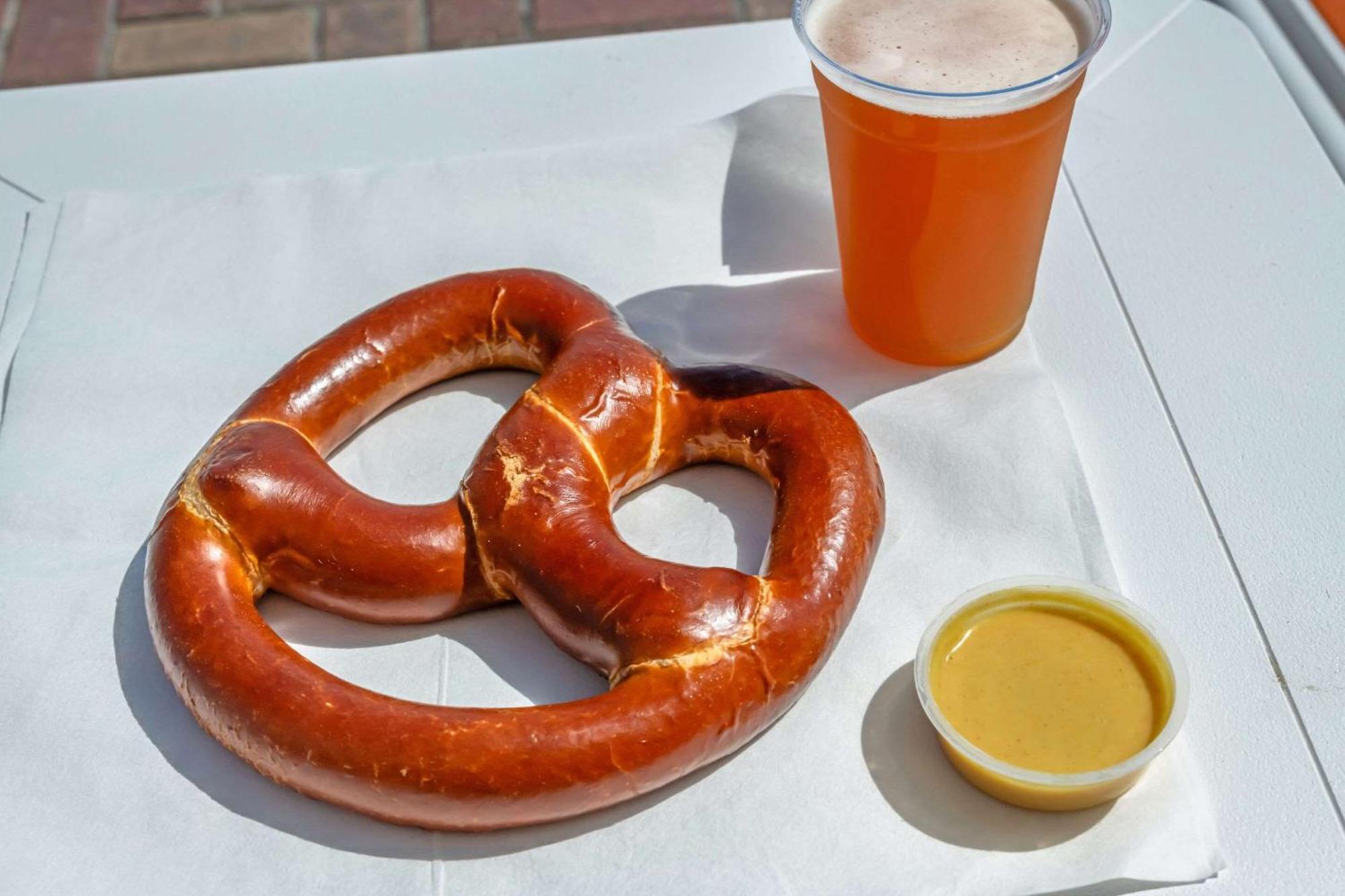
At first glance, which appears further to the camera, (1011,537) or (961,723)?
(1011,537)

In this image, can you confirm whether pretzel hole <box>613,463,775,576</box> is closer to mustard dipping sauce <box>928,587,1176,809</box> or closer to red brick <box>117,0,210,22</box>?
mustard dipping sauce <box>928,587,1176,809</box>

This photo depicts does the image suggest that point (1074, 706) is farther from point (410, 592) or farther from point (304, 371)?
point (304, 371)

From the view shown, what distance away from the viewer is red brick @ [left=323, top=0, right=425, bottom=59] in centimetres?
248

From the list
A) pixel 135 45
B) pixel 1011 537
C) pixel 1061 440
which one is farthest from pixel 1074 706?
pixel 135 45

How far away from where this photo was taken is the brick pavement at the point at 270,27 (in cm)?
245

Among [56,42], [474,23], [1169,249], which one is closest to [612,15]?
[474,23]

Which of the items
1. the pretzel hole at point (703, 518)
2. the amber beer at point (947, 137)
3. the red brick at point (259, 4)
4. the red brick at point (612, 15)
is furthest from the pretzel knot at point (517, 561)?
the red brick at point (259, 4)

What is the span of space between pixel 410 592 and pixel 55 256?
28.2 inches

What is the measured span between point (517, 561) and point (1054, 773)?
0.48 metres

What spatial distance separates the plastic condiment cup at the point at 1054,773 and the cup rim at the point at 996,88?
0.41 meters

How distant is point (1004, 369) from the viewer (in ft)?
5.02

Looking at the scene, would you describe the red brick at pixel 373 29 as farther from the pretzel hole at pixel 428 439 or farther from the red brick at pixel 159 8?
the pretzel hole at pixel 428 439

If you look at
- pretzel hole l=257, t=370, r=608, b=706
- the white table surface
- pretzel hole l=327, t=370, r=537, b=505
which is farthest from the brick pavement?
pretzel hole l=257, t=370, r=608, b=706

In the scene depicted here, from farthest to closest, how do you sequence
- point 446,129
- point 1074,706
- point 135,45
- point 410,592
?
point 135,45 → point 446,129 → point 410,592 → point 1074,706
